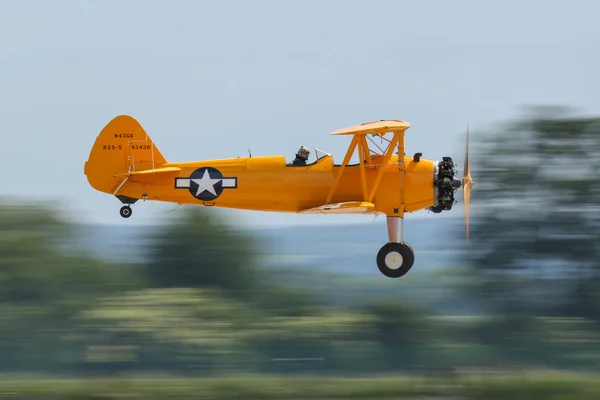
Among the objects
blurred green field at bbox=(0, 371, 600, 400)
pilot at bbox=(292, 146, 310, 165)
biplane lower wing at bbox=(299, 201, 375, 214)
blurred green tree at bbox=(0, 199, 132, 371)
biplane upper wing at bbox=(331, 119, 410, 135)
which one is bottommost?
blurred green field at bbox=(0, 371, 600, 400)

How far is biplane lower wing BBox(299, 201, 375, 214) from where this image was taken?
1833 cm

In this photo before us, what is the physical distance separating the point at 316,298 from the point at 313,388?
506 inches

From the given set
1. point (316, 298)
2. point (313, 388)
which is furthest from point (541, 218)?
point (313, 388)

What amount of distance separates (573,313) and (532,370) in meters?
10.5

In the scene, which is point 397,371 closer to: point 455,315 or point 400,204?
point 455,315

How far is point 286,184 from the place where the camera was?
61.9ft

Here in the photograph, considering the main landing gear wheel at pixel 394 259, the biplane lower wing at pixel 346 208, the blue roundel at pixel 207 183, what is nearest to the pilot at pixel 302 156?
the biplane lower wing at pixel 346 208

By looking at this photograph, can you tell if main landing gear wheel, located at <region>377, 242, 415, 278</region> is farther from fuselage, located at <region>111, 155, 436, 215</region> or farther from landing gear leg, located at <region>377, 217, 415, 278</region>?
fuselage, located at <region>111, 155, 436, 215</region>

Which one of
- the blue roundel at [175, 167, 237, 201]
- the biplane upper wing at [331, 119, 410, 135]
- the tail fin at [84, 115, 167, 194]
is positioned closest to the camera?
the biplane upper wing at [331, 119, 410, 135]

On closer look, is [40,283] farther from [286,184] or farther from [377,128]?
[377,128]

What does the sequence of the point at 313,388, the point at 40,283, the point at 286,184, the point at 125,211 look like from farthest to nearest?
the point at 40,283
the point at 313,388
the point at 125,211
the point at 286,184

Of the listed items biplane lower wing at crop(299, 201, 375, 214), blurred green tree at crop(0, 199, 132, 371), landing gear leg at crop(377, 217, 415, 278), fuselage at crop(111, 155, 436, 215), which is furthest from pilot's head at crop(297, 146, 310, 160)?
blurred green tree at crop(0, 199, 132, 371)

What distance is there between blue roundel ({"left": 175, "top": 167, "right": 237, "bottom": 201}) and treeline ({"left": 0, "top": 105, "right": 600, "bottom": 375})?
65.7 ft

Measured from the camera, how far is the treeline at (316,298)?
4012 cm
